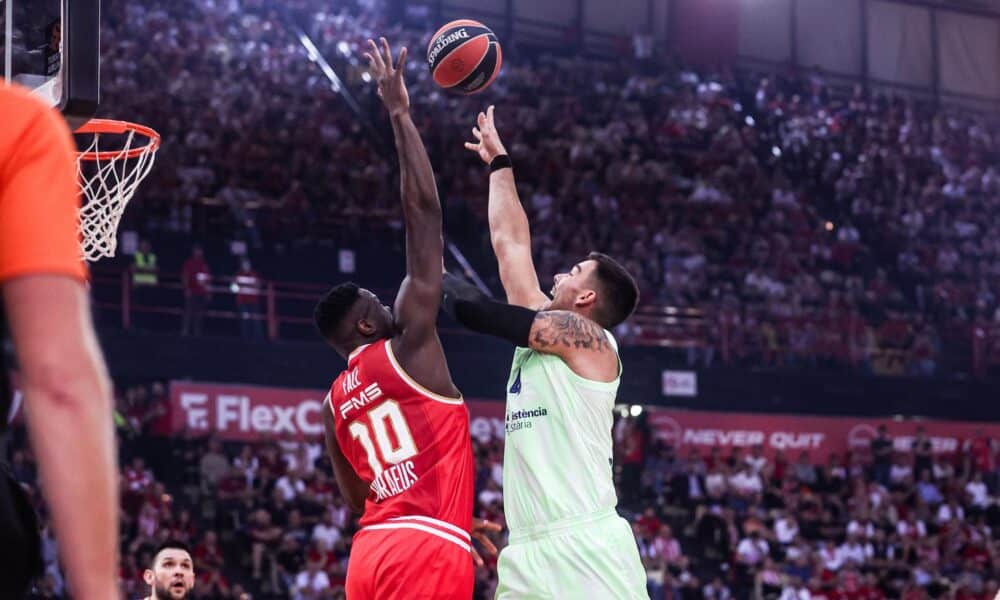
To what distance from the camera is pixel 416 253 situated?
16.8 ft

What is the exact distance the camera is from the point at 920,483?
782 inches

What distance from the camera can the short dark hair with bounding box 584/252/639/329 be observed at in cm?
529

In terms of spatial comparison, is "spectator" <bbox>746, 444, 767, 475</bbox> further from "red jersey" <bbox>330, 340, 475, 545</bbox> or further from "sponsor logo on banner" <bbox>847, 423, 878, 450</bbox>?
"red jersey" <bbox>330, 340, 475, 545</bbox>

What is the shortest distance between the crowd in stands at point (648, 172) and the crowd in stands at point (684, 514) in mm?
1742

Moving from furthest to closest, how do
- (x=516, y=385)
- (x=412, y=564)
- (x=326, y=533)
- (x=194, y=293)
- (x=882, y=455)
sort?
(x=882, y=455), (x=194, y=293), (x=326, y=533), (x=516, y=385), (x=412, y=564)

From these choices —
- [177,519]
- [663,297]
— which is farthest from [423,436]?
[663,297]

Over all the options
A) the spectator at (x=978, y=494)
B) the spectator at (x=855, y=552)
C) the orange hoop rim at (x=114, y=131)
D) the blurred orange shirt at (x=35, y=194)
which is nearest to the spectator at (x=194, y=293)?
the spectator at (x=855, y=552)

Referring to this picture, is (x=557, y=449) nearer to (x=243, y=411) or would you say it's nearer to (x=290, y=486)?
(x=290, y=486)

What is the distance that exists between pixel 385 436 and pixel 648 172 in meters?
18.5

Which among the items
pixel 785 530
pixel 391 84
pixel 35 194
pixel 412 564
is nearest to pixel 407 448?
pixel 412 564

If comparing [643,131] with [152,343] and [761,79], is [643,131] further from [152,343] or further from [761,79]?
[152,343]

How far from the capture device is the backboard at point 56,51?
4875mm

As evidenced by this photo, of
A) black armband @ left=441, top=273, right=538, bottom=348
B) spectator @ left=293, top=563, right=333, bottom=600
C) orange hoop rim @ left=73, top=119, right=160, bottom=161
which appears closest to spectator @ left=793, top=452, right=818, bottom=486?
spectator @ left=293, top=563, right=333, bottom=600

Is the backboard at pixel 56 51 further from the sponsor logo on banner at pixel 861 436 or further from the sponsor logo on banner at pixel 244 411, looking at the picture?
the sponsor logo on banner at pixel 861 436
